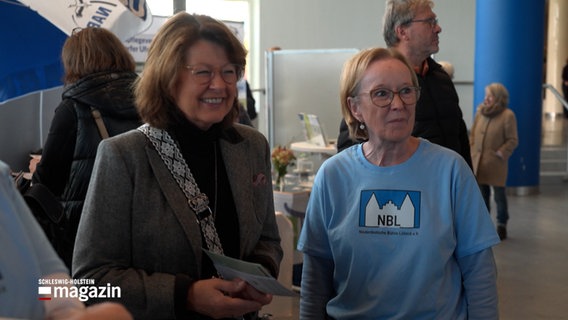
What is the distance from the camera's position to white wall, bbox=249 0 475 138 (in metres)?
14.0

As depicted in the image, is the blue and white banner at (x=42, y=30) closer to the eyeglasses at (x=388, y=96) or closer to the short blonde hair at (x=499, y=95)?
the eyeglasses at (x=388, y=96)

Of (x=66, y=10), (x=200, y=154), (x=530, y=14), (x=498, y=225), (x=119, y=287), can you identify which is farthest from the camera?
(x=530, y=14)

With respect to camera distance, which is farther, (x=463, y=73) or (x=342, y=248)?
(x=463, y=73)

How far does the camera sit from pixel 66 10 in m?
3.39

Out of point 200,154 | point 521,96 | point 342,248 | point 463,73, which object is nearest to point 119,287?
→ point 200,154

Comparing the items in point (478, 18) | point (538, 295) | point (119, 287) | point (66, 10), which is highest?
point (478, 18)

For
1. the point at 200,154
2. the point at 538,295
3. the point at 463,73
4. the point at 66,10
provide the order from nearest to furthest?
the point at 200,154
the point at 66,10
the point at 538,295
the point at 463,73

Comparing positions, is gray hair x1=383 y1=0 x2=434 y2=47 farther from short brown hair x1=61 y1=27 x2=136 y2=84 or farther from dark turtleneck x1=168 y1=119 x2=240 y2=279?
dark turtleneck x1=168 y1=119 x2=240 y2=279

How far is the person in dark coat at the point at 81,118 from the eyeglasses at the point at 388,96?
106 centimetres

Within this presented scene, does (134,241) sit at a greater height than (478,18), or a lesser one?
lesser

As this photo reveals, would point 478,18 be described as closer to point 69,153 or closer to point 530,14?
point 530,14

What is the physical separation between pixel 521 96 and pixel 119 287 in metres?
9.15

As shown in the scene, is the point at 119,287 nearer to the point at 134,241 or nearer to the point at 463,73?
the point at 134,241

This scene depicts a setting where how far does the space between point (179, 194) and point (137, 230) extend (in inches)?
5.3
